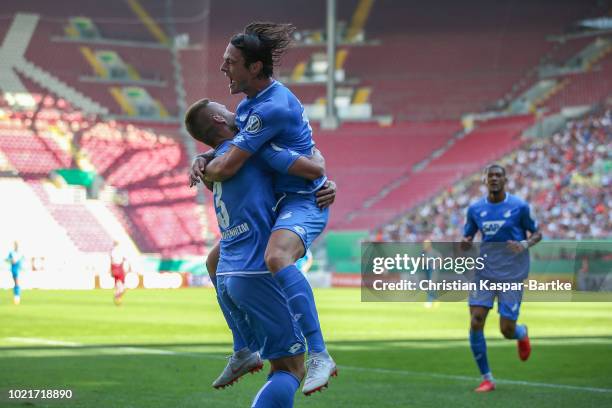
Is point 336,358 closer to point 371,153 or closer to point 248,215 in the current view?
point 248,215

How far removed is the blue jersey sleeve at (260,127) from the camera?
6043 mm

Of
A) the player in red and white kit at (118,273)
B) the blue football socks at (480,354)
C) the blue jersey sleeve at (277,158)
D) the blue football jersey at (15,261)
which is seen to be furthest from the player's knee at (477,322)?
the blue football jersey at (15,261)

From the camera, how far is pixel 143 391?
11.5m

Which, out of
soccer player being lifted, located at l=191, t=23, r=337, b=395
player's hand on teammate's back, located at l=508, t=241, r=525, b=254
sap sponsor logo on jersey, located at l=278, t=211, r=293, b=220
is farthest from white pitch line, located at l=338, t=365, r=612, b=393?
sap sponsor logo on jersey, located at l=278, t=211, r=293, b=220

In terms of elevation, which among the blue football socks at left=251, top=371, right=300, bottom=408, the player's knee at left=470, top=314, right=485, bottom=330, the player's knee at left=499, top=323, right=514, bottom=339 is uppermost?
the blue football socks at left=251, top=371, right=300, bottom=408

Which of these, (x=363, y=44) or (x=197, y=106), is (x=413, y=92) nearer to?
(x=363, y=44)

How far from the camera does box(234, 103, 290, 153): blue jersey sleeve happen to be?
6.04 meters

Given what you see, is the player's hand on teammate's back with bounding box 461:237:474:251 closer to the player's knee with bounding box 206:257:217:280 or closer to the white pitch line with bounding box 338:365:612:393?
the white pitch line with bounding box 338:365:612:393

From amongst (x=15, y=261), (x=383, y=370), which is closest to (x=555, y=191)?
(x=15, y=261)

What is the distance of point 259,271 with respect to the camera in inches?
241

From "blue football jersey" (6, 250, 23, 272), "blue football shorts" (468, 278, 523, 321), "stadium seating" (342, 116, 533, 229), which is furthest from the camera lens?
"stadium seating" (342, 116, 533, 229)

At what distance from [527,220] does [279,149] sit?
25.6 ft

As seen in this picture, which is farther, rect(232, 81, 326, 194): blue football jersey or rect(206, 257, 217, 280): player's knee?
rect(206, 257, 217, 280): player's knee

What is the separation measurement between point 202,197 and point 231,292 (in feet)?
161
